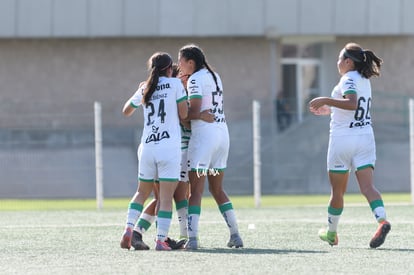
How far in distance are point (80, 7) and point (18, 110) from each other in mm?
8012

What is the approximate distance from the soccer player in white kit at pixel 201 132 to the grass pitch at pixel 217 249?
0.42 m

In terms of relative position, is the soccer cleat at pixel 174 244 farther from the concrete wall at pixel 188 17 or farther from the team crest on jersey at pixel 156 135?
the concrete wall at pixel 188 17

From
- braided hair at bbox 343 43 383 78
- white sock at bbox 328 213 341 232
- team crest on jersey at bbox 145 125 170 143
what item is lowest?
white sock at bbox 328 213 341 232

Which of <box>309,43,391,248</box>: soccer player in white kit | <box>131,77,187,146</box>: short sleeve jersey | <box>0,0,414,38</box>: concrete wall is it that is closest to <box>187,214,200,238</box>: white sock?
<box>131,77,187,146</box>: short sleeve jersey

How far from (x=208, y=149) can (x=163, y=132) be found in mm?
499

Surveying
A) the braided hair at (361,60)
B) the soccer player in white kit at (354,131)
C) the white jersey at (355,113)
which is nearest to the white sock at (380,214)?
the soccer player in white kit at (354,131)

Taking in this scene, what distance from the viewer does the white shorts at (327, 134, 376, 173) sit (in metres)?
11.6

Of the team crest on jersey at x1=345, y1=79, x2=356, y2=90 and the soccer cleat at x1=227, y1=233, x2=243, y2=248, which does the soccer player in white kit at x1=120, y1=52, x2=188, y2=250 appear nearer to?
the soccer cleat at x1=227, y1=233, x2=243, y2=248

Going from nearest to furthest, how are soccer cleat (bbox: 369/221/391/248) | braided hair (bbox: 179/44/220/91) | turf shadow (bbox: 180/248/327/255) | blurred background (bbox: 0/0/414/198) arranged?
turf shadow (bbox: 180/248/327/255)
soccer cleat (bbox: 369/221/391/248)
braided hair (bbox: 179/44/220/91)
blurred background (bbox: 0/0/414/198)

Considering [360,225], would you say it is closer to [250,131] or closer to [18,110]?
[250,131]

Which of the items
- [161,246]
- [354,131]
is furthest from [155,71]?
[354,131]

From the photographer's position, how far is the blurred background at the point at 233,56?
95.6ft

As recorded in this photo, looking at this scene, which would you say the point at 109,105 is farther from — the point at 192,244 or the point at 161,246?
the point at 161,246

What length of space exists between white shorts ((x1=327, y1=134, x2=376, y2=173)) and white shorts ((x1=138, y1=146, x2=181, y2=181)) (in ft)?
5.24
